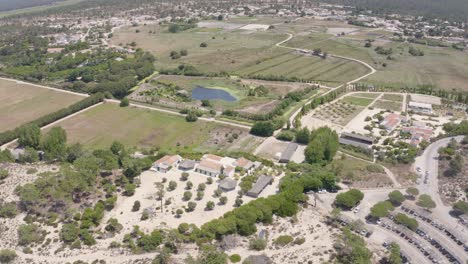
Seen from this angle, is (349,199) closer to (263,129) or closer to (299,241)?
(299,241)

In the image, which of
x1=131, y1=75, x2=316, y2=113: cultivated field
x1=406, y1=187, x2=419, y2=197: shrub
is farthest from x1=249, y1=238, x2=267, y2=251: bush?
x1=131, y1=75, x2=316, y2=113: cultivated field

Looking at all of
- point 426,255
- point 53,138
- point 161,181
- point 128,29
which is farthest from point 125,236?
point 128,29

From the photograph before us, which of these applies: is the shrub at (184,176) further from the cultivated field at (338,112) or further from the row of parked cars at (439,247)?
the cultivated field at (338,112)

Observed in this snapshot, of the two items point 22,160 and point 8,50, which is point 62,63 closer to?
point 8,50

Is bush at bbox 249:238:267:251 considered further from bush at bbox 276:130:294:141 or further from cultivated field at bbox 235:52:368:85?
cultivated field at bbox 235:52:368:85

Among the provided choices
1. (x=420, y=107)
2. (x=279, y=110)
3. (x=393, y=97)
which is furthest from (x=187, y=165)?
(x=393, y=97)

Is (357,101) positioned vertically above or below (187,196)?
below
